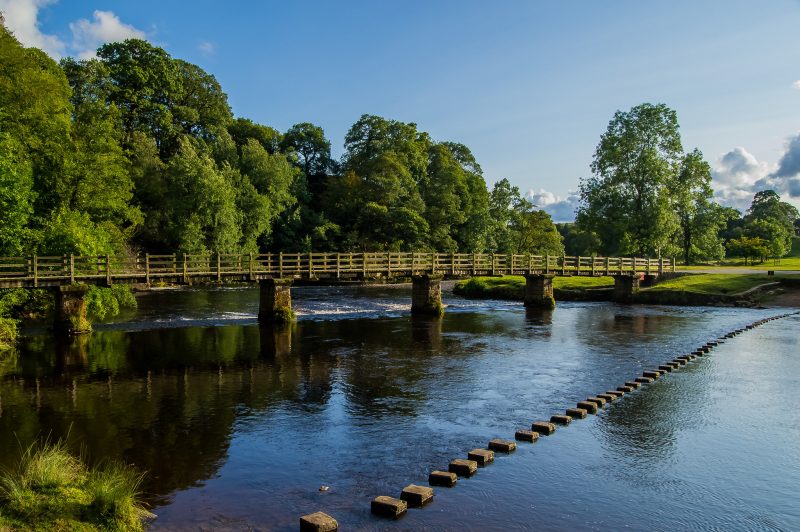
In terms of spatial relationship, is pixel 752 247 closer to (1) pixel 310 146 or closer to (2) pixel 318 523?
(1) pixel 310 146

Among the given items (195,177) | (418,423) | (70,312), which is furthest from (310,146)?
(418,423)

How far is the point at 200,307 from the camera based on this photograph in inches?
1738

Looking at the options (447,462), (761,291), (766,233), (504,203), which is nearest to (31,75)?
(447,462)

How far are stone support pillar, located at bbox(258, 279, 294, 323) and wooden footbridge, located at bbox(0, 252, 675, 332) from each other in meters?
0.06

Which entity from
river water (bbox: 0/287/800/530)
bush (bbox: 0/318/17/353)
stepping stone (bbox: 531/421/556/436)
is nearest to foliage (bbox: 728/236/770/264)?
river water (bbox: 0/287/800/530)

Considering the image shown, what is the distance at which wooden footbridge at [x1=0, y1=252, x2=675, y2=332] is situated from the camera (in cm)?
2959

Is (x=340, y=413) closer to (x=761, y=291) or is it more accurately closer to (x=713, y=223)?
(x=761, y=291)

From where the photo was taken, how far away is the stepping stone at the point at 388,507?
9523 millimetres

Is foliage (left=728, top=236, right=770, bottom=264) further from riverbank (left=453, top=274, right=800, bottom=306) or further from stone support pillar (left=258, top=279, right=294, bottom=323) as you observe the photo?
stone support pillar (left=258, top=279, right=294, bottom=323)

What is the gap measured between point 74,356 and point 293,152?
66.2m

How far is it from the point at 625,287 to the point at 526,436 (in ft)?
143

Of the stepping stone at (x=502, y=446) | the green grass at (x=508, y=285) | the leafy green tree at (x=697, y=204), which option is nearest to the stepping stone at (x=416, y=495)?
the stepping stone at (x=502, y=446)

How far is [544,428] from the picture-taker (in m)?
14.0

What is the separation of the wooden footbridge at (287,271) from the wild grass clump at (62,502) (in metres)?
22.9
